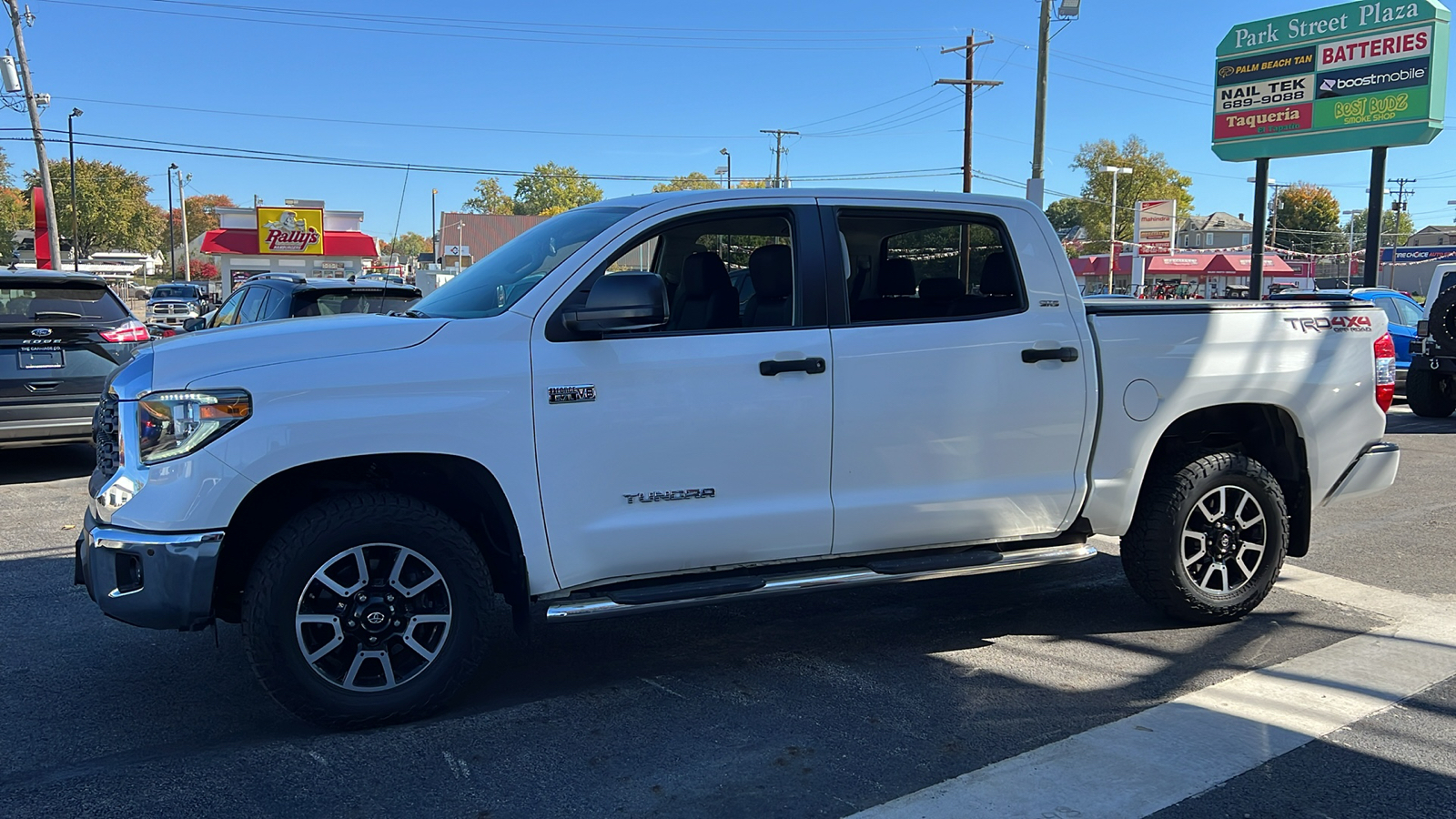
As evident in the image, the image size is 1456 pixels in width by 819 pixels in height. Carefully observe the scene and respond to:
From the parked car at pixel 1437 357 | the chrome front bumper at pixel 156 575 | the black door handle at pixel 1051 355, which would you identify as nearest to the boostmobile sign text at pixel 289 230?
the parked car at pixel 1437 357

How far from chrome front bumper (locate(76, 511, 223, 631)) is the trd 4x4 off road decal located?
193 inches

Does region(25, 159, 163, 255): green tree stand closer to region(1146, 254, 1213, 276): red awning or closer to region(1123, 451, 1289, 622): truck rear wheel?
region(1146, 254, 1213, 276): red awning

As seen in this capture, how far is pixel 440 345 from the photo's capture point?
3.93 meters

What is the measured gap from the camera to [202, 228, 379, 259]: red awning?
4953cm

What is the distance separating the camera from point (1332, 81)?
2606 centimetres

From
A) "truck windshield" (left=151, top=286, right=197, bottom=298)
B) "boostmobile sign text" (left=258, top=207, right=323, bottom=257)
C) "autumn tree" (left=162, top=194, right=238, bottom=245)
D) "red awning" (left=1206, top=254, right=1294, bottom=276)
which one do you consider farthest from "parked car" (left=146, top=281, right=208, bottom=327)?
"autumn tree" (left=162, top=194, right=238, bottom=245)

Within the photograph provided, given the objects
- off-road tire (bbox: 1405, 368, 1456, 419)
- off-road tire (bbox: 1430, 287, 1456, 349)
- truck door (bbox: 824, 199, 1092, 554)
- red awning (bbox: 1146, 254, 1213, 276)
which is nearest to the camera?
truck door (bbox: 824, 199, 1092, 554)

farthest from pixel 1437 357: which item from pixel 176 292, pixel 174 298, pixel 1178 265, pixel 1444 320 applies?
pixel 1178 265

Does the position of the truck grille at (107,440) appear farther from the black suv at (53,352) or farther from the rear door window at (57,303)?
the rear door window at (57,303)

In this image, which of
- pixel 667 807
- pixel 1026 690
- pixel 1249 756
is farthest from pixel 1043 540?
pixel 667 807

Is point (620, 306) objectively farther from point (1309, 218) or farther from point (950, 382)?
point (1309, 218)

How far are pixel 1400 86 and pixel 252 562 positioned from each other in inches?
1119

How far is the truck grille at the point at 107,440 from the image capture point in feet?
12.6

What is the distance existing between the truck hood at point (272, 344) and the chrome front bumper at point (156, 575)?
0.53 m
